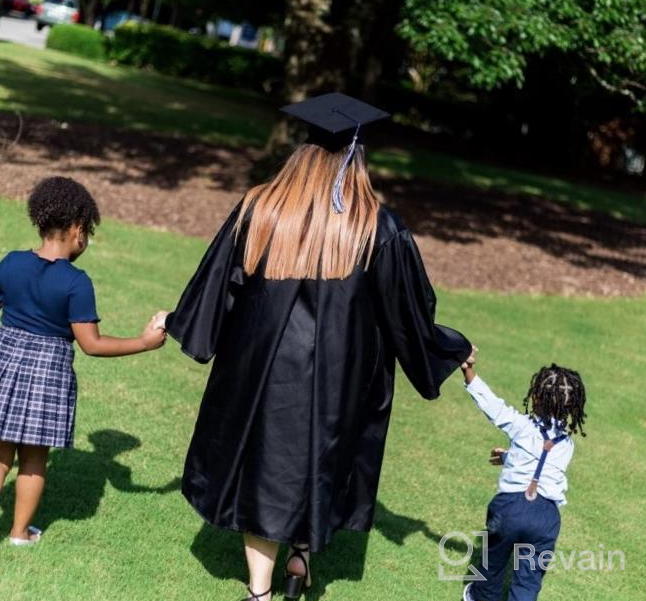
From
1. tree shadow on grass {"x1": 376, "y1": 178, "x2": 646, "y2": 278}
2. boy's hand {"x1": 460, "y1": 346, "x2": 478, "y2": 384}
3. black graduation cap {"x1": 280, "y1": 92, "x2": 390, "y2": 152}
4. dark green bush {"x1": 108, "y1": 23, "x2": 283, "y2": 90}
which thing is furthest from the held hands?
dark green bush {"x1": 108, "y1": 23, "x2": 283, "y2": 90}

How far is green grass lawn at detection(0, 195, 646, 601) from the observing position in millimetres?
4723

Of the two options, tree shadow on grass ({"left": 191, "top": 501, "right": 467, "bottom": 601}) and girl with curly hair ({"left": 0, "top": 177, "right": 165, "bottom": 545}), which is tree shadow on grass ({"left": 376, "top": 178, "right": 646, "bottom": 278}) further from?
girl with curly hair ({"left": 0, "top": 177, "right": 165, "bottom": 545})

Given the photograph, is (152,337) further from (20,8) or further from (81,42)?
(20,8)

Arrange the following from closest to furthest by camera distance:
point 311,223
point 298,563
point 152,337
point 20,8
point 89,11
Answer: point 311,223 → point 152,337 → point 298,563 → point 89,11 → point 20,8

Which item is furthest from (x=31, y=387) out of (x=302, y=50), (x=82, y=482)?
(x=302, y=50)

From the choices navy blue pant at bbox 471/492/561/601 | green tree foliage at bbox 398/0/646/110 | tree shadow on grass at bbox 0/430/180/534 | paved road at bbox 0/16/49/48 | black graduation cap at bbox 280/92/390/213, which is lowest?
paved road at bbox 0/16/49/48

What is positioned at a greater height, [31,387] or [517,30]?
[517,30]

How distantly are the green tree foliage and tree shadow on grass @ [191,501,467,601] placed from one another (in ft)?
25.5

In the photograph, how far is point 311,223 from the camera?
420 centimetres

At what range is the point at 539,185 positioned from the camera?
21750 millimetres

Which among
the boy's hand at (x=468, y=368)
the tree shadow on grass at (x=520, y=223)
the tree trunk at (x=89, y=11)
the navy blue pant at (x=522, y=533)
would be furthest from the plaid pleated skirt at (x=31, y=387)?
the tree trunk at (x=89, y=11)

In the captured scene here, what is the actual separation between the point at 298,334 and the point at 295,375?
0.16m

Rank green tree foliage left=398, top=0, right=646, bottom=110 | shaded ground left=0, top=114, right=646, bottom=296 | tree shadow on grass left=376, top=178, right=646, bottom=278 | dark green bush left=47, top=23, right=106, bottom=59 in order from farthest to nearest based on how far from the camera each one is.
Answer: dark green bush left=47, top=23, right=106, bottom=59
tree shadow on grass left=376, top=178, right=646, bottom=278
shaded ground left=0, top=114, right=646, bottom=296
green tree foliage left=398, top=0, right=646, bottom=110

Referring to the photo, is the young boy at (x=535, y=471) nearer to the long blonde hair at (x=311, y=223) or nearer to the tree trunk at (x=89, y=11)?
the long blonde hair at (x=311, y=223)
